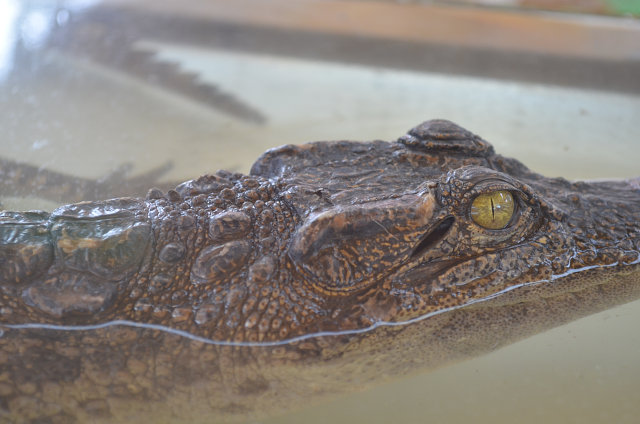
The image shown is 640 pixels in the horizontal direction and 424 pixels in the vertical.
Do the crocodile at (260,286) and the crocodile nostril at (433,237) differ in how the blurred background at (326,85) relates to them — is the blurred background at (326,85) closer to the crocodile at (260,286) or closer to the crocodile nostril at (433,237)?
the crocodile at (260,286)

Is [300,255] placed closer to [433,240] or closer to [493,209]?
[433,240]

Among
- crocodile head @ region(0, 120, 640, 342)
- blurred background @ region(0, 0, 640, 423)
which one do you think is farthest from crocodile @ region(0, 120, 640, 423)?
blurred background @ region(0, 0, 640, 423)

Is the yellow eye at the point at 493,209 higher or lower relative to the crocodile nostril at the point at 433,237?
higher

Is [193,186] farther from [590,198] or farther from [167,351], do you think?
[590,198]

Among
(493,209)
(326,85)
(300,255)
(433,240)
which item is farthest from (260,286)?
(326,85)

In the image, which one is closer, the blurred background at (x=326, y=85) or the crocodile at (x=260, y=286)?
the crocodile at (x=260, y=286)

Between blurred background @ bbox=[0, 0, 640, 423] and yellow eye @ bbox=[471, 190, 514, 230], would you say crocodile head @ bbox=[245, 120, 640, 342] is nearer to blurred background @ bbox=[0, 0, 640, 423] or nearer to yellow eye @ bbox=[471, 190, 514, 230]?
yellow eye @ bbox=[471, 190, 514, 230]

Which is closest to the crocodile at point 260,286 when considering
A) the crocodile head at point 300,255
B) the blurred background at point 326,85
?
the crocodile head at point 300,255
